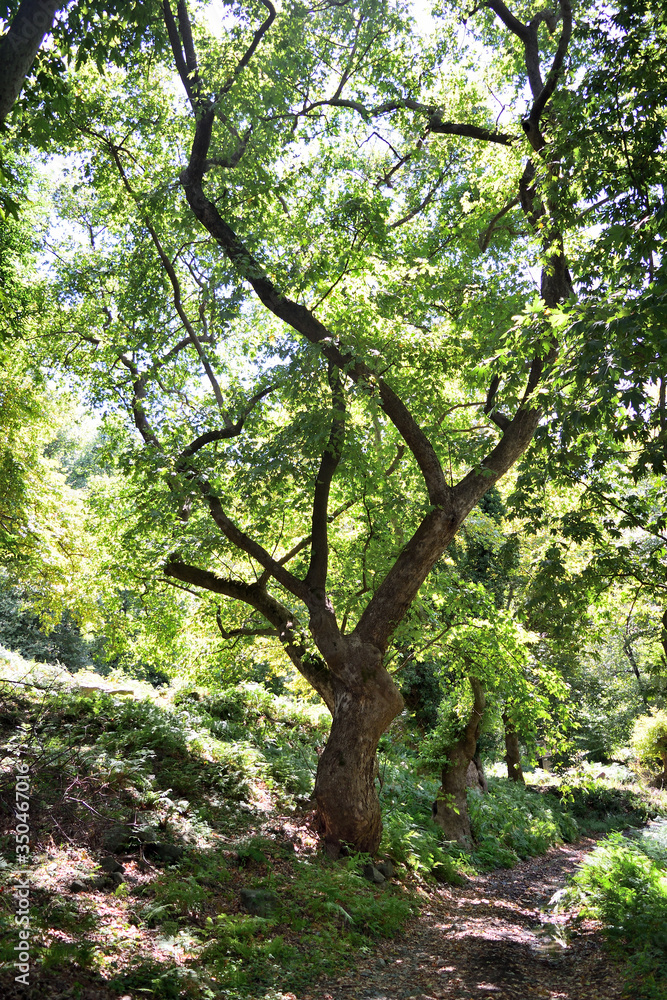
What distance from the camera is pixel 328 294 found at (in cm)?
923

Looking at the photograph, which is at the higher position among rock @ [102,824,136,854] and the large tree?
the large tree

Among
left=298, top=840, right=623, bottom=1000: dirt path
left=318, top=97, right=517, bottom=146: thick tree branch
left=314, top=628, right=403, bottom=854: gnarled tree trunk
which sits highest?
left=318, top=97, right=517, bottom=146: thick tree branch

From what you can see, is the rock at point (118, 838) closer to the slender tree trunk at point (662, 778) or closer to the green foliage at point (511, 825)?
→ the green foliage at point (511, 825)

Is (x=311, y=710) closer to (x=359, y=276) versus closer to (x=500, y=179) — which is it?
(x=359, y=276)

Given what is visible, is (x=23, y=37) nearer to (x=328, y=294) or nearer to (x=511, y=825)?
(x=328, y=294)

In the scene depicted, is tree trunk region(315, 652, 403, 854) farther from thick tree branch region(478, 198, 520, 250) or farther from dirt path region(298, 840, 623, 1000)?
thick tree branch region(478, 198, 520, 250)

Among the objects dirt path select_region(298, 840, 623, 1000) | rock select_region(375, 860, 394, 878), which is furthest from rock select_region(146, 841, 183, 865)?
rock select_region(375, 860, 394, 878)

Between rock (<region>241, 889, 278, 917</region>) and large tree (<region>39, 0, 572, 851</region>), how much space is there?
2.07 metres

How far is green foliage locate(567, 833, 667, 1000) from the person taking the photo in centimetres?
546

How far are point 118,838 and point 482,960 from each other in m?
3.97

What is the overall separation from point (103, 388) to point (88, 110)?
4.14 m

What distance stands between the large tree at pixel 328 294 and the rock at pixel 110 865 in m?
3.24

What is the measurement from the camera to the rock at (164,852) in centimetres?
645

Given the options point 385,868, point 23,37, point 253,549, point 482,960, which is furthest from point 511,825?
point 23,37
